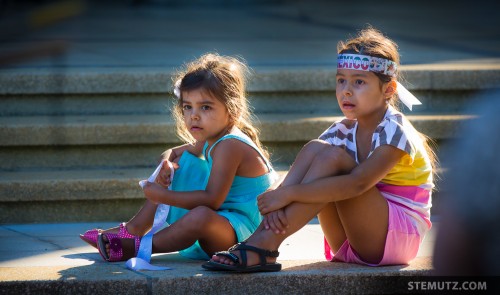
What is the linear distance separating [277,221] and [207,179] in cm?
56

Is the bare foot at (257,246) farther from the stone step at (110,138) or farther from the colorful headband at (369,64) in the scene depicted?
the stone step at (110,138)

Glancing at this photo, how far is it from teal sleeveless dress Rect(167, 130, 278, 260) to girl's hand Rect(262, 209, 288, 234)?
0.30 meters

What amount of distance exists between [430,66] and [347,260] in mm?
2420

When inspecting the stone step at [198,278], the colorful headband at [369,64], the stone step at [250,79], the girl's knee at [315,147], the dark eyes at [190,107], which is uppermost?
the stone step at [250,79]

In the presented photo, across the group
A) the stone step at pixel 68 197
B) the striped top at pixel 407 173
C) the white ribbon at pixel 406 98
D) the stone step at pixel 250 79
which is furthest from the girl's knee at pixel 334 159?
the stone step at pixel 250 79

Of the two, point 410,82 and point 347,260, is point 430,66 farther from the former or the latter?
point 347,260

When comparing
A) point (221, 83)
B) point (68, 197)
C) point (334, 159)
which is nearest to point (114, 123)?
point (68, 197)

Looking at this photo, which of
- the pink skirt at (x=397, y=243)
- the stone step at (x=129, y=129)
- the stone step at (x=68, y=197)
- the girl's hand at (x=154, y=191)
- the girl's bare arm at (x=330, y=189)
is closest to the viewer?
the girl's bare arm at (x=330, y=189)

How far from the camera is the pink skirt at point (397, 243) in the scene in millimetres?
2898

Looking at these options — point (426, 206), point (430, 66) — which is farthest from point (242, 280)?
point (430, 66)

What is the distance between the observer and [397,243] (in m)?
2.94

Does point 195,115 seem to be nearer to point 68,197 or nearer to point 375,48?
point 375,48

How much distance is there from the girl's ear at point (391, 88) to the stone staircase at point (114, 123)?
0.93 meters

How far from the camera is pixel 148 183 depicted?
3.08m
